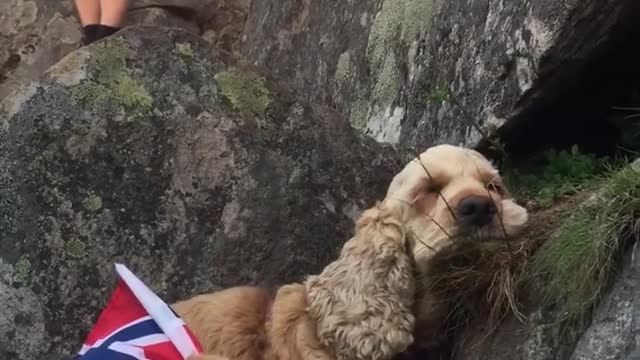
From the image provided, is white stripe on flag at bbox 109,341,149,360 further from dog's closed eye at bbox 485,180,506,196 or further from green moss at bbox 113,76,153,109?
green moss at bbox 113,76,153,109

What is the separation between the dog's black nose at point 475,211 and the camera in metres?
4.09

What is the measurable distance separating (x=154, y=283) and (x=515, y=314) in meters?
1.58

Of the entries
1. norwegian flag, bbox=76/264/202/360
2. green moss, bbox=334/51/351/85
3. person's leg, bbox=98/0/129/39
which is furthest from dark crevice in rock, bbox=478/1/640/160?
person's leg, bbox=98/0/129/39

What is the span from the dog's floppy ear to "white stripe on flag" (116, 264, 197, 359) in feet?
1.37

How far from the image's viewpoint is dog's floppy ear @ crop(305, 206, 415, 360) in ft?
13.6

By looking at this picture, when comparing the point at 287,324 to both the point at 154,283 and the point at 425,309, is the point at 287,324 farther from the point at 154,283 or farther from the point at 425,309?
the point at 154,283

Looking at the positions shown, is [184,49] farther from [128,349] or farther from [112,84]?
[128,349]

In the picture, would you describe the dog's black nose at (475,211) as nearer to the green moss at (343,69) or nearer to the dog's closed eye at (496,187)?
the dog's closed eye at (496,187)

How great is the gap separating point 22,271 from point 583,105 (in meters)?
2.23

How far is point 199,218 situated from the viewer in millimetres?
5129

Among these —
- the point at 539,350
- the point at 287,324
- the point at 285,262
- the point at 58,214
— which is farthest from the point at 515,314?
the point at 58,214

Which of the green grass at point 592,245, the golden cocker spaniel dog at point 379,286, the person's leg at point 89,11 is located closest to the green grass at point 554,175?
the golden cocker spaniel dog at point 379,286

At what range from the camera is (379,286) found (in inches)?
166

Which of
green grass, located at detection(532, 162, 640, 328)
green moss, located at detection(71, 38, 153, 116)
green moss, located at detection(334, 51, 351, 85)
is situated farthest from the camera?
green moss, located at detection(334, 51, 351, 85)
